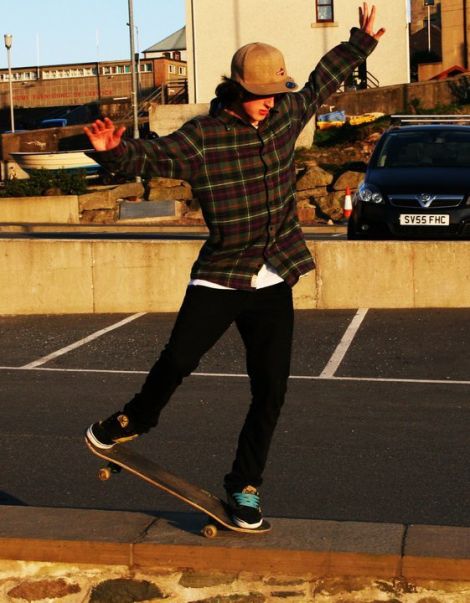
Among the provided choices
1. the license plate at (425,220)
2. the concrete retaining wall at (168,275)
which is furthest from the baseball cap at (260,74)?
the license plate at (425,220)

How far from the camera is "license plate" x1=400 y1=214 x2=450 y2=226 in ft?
50.4

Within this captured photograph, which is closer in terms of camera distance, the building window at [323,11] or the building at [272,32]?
the building at [272,32]

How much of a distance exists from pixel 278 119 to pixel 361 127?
38.9m

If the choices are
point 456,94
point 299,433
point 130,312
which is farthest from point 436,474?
point 456,94

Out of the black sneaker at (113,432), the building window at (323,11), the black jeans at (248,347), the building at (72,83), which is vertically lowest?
the black sneaker at (113,432)

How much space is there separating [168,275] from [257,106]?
9.31 meters

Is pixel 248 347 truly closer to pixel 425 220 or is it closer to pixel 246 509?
pixel 246 509

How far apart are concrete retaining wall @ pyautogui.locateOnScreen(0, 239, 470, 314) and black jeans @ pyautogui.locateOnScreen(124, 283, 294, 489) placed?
8.72 m

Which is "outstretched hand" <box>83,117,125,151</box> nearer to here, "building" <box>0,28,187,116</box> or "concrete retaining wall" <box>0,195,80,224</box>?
"concrete retaining wall" <box>0,195,80,224</box>

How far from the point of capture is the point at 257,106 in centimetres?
504

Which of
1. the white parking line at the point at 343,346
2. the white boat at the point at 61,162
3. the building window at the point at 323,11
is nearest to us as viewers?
the white parking line at the point at 343,346

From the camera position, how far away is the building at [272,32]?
5303 centimetres

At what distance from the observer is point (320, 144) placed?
43500 millimetres

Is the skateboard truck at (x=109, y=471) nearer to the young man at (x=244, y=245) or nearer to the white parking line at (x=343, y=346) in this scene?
the young man at (x=244, y=245)
